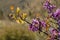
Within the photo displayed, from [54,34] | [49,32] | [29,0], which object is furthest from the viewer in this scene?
[29,0]

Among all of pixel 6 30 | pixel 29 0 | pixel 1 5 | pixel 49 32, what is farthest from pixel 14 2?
pixel 49 32

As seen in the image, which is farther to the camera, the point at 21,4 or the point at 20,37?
the point at 21,4

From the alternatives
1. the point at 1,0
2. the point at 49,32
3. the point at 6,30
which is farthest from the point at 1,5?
the point at 49,32

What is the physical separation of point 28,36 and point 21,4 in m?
6.12

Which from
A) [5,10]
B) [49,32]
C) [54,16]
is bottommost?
[5,10]

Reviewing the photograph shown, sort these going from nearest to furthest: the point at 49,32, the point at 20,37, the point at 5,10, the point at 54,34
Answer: the point at 54,34
the point at 49,32
the point at 20,37
the point at 5,10

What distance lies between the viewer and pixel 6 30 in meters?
6.81

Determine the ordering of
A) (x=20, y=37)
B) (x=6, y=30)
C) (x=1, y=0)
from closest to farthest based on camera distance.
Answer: (x=20, y=37), (x=6, y=30), (x=1, y=0)

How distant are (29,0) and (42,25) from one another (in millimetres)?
8853

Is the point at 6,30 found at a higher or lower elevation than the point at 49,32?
lower

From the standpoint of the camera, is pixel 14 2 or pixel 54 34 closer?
pixel 54 34

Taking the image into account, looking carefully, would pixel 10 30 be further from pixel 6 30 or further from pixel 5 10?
pixel 5 10

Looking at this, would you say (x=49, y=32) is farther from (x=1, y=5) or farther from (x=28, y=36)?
(x=1, y=5)

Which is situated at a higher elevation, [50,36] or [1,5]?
[50,36]
